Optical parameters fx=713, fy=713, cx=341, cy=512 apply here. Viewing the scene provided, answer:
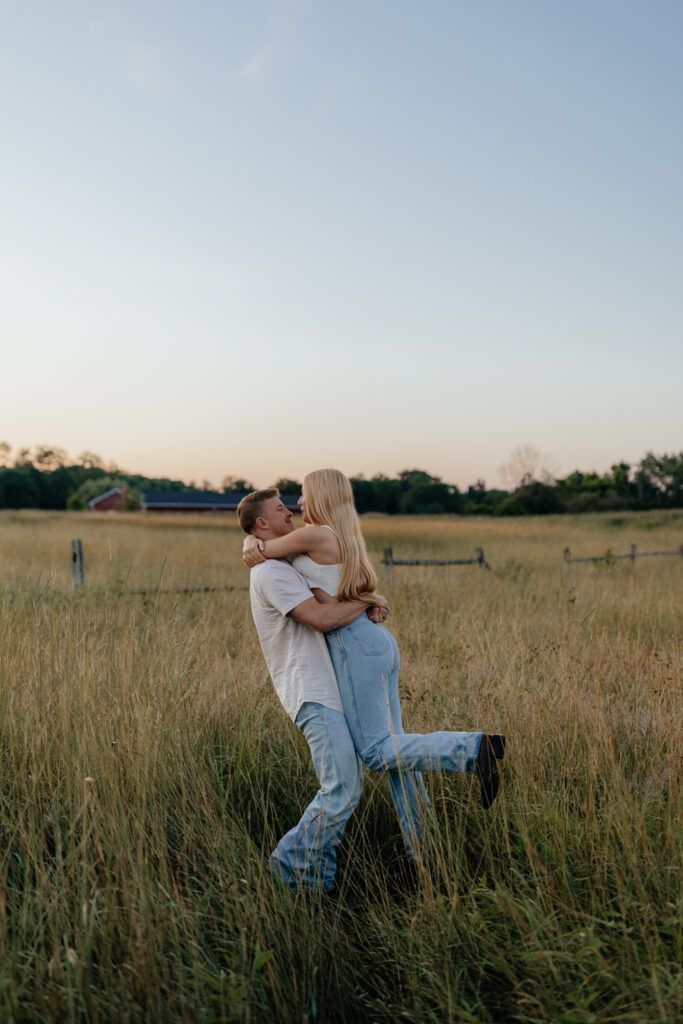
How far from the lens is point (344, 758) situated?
2.66m

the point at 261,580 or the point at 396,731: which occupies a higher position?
the point at 261,580

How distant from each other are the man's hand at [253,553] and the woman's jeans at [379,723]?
40 centimetres

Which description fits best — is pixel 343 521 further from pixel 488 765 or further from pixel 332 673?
pixel 488 765

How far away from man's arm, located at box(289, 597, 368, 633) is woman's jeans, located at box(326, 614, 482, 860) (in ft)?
0.27

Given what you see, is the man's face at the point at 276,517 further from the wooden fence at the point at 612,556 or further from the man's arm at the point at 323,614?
the wooden fence at the point at 612,556

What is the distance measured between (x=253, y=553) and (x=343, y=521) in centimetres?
37

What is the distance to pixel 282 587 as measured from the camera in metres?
2.65

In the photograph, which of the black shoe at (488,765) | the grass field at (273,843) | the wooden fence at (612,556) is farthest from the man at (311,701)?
the wooden fence at (612,556)

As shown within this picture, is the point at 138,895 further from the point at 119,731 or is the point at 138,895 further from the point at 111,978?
the point at 119,731

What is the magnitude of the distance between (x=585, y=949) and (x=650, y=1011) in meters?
0.20

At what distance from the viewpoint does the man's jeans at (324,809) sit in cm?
261

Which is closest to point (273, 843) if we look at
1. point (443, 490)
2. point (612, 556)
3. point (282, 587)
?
point (282, 587)

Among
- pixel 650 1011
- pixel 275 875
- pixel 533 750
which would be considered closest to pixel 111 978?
pixel 275 875

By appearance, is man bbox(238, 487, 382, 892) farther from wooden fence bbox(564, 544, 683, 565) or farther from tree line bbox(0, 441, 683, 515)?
tree line bbox(0, 441, 683, 515)
